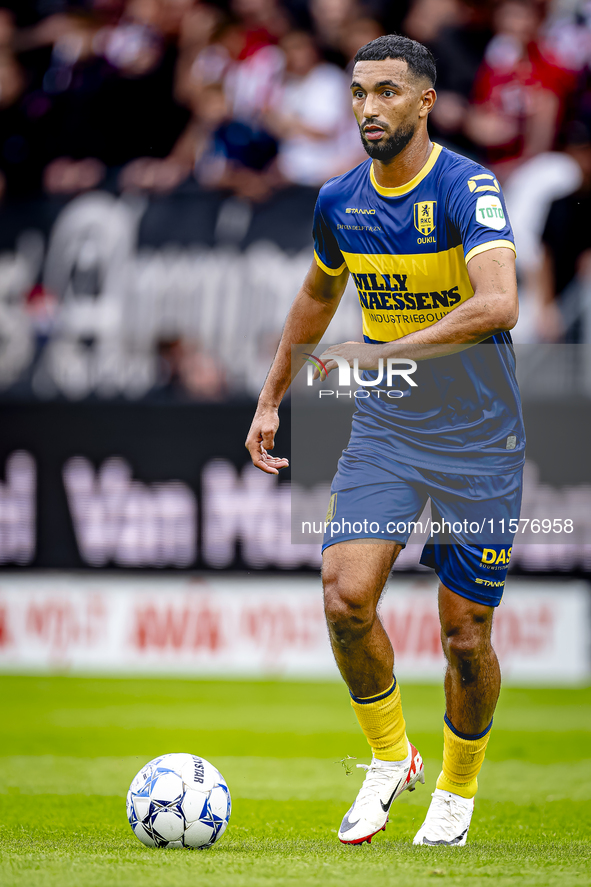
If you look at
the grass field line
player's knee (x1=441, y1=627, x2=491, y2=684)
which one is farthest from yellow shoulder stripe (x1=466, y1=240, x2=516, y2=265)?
the grass field line

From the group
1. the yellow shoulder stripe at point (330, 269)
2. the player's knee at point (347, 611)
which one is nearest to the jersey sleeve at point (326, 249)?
the yellow shoulder stripe at point (330, 269)

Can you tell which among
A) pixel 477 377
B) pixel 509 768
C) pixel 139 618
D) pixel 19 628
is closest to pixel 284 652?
pixel 139 618

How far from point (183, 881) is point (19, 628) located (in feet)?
21.2

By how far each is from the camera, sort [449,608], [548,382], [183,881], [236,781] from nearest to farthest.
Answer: [183,881] < [449,608] < [236,781] < [548,382]

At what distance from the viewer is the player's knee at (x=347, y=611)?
3998 millimetres

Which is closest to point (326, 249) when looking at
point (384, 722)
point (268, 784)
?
point (384, 722)

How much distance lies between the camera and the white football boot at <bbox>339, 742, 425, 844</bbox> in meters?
4.11

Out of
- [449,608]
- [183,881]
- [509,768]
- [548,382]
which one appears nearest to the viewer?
[183,881]

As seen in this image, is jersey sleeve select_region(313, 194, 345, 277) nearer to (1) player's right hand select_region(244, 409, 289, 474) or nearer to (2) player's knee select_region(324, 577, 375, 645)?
(1) player's right hand select_region(244, 409, 289, 474)

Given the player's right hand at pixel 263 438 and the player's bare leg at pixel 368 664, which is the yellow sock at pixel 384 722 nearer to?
the player's bare leg at pixel 368 664

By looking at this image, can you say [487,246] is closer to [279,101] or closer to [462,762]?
[462,762]

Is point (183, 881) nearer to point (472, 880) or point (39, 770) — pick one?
point (472, 880)

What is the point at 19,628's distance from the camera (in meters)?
9.48

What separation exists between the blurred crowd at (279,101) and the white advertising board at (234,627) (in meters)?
2.02
